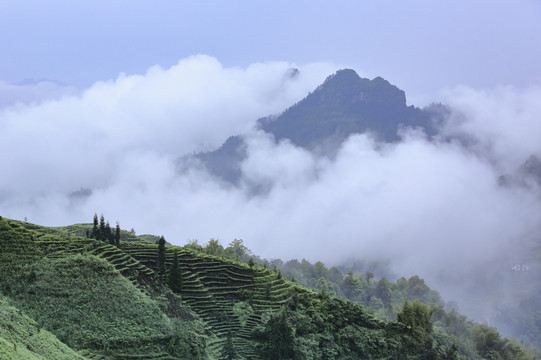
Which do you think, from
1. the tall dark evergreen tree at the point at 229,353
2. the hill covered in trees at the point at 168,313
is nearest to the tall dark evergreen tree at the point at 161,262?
the hill covered in trees at the point at 168,313

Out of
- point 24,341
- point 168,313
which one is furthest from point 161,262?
point 24,341

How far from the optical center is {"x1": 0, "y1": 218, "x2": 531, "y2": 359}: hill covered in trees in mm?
41844

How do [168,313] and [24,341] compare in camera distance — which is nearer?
[24,341]

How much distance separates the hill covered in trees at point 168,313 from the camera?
4184 centimetres

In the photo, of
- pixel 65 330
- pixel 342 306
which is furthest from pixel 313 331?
pixel 65 330

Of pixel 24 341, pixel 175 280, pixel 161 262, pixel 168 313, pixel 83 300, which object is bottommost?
pixel 24 341

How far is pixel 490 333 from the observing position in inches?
3265

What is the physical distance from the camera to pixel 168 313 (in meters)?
53.8

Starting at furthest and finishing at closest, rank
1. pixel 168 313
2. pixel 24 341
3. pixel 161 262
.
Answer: pixel 161 262, pixel 168 313, pixel 24 341

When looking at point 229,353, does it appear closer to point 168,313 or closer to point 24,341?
point 168,313

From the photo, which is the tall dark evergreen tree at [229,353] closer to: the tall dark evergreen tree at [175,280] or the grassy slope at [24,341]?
the tall dark evergreen tree at [175,280]

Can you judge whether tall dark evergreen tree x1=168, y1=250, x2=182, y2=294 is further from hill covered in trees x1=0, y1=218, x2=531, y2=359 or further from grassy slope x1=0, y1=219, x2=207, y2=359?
grassy slope x1=0, y1=219, x2=207, y2=359

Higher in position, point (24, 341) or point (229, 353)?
point (24, 341)

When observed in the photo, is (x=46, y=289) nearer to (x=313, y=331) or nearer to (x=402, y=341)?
(x=313, y=331)
